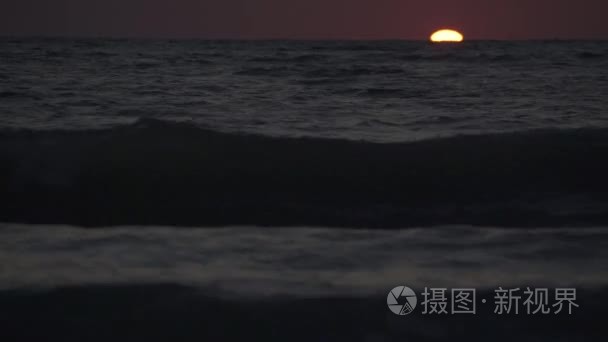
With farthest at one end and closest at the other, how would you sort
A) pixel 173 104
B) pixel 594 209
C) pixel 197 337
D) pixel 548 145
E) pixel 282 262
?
pixel 173 104
pixel 548 145
pixel 594 209
pixel 282 262
pixel 197 337

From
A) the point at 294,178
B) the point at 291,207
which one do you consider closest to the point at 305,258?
the point at 291,207

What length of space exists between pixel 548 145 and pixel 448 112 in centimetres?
265

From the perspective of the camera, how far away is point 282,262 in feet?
10.4

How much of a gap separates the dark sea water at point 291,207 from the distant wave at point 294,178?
0.09 ft

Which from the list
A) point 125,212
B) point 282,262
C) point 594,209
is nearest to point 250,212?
point 125,212

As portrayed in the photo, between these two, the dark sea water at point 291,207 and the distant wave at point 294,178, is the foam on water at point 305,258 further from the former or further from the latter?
the distant wave at point 294,178

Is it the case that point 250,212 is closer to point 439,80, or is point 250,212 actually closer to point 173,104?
point 173,104

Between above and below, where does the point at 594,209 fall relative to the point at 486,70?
below

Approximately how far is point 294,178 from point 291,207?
0.98 metres

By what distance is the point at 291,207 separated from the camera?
5.05 m

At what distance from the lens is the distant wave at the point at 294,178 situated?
186 inches

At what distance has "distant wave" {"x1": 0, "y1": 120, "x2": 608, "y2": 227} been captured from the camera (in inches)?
186

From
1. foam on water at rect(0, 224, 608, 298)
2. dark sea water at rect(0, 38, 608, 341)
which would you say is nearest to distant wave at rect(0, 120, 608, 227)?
dark sea water at rect(0, 38, 608, 341)

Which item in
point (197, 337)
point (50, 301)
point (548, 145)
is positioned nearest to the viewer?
point (197, 337)
